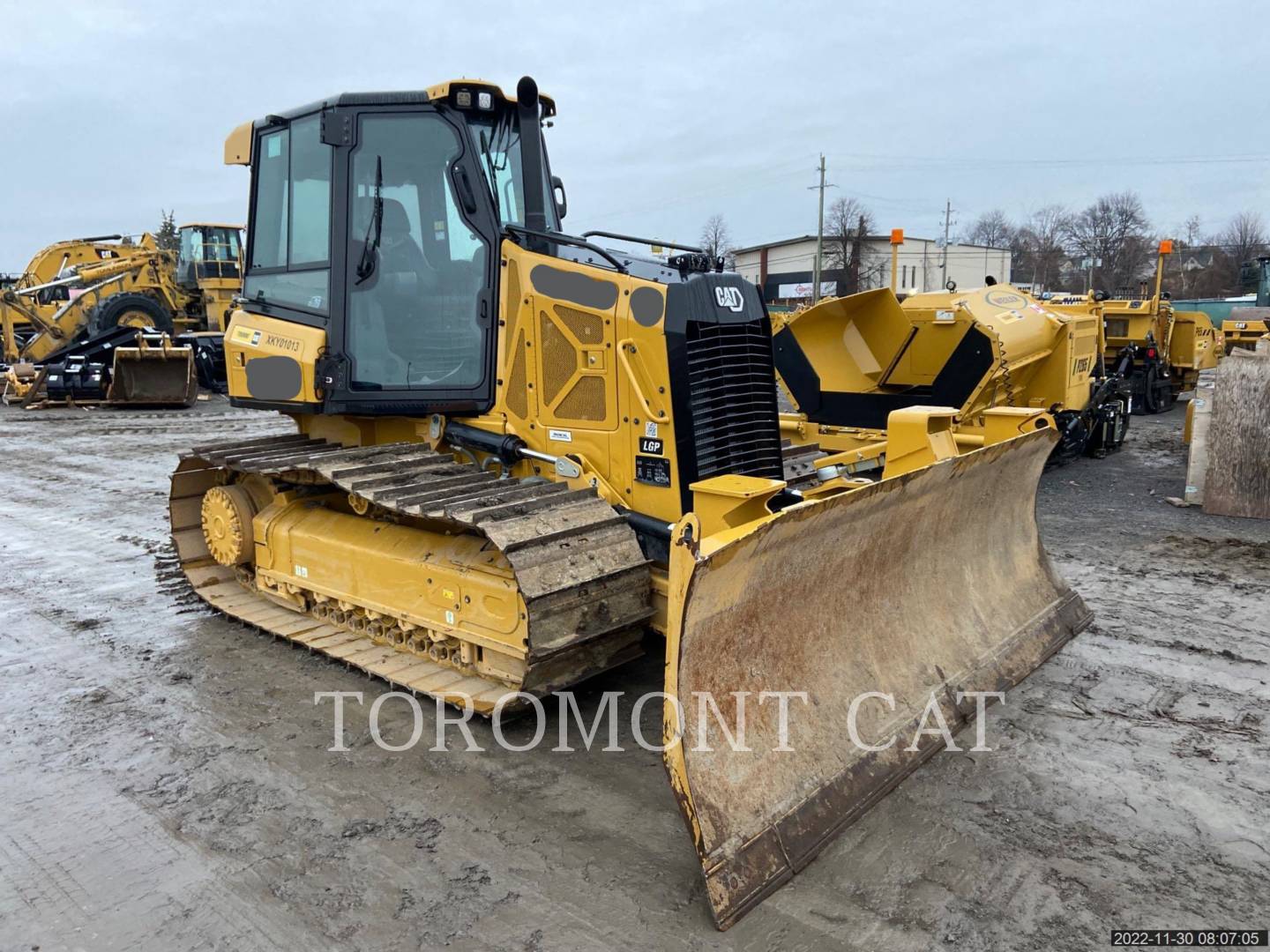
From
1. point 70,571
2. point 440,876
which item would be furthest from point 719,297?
point 70,571

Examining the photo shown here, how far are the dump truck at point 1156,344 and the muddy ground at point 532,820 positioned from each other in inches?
467

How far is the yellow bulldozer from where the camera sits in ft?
61.4

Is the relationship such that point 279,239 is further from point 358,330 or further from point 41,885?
point 41,885

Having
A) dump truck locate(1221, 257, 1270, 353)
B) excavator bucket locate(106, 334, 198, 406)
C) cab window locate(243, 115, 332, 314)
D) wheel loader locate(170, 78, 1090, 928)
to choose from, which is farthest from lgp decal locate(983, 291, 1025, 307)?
excavator bucket locate(106, 334, 198, 406)

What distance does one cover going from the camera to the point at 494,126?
4.86 m

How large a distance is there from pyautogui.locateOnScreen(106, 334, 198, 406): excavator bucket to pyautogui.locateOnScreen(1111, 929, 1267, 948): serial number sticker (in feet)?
62.8

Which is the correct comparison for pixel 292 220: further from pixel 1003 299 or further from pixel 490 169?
pixel 1003 299

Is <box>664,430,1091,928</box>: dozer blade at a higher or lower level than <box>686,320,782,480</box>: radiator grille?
lower

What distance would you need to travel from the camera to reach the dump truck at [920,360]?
9.18m

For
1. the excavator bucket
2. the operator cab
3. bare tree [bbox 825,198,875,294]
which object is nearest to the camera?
the operator cab

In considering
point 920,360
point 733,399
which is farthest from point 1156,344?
point 733,399

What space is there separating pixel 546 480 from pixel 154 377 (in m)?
17.0

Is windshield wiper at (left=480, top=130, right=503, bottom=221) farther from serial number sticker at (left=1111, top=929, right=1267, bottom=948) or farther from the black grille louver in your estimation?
serial number sticker at (left=1111, top=929, right=1267, bottom=948)

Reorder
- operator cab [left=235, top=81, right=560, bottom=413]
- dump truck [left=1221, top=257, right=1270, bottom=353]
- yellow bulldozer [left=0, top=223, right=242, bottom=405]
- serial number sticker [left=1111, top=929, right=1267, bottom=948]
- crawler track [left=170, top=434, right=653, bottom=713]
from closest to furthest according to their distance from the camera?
serial number sticker [left=1111, top=929, right=1267, bottom=948] → crawler track [left=170, top=434, right=653, bottom=713] → operator cab [left=235, top=81, right=560, bottom=413] → dump truck [left=1221, top=257, right=1270, bottom=353] → yellow bulldozer [left=0, top=223, right=242, bottom=405]
